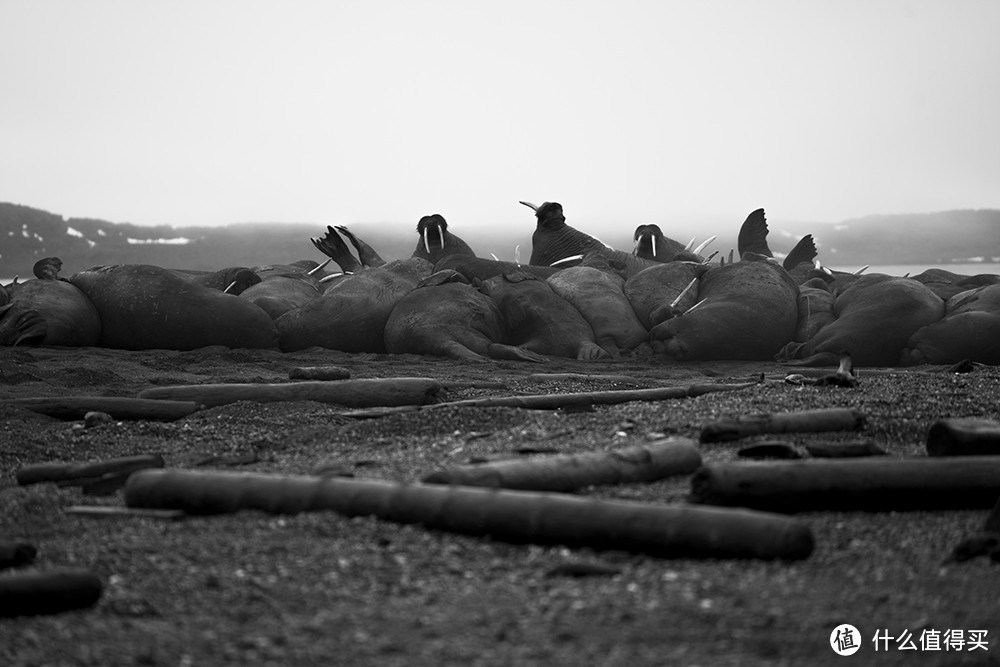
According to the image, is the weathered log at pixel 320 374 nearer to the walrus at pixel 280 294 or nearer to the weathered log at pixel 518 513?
the weathered log at pixel 518 513

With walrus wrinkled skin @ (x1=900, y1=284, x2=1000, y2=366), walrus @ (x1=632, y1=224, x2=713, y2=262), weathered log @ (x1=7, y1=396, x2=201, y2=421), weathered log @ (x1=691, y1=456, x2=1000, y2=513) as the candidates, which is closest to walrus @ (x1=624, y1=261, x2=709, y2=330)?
walrus wrinkled skin @ (x1=900, y1=284, x2=1000, y2=366)

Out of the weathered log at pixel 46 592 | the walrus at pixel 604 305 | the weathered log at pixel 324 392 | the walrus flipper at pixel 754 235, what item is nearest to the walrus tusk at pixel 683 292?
the walrus at pixel 604 305

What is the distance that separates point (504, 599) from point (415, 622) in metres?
0.29

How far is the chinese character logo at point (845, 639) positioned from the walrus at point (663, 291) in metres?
9.67

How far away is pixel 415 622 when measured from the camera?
279 centimetres

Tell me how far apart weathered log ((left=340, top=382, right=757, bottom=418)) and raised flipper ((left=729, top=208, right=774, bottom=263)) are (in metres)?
11.9

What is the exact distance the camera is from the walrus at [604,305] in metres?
12.1

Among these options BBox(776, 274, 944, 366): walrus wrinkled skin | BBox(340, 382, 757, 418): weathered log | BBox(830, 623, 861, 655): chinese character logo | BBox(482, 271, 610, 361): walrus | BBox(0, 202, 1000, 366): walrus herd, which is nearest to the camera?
BBox(830, 623, 861, 655): chinese character logo

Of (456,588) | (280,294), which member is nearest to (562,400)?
(456,588)

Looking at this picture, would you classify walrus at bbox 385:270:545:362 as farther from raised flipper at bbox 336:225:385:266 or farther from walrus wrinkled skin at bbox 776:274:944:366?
raised flipper at bbox 336:225:385:266

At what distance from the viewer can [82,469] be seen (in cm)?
486

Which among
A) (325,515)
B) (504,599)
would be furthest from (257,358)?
(504,599)

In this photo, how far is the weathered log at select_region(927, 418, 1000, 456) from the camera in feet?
14.3

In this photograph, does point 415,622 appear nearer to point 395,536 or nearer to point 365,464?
point 395,536
